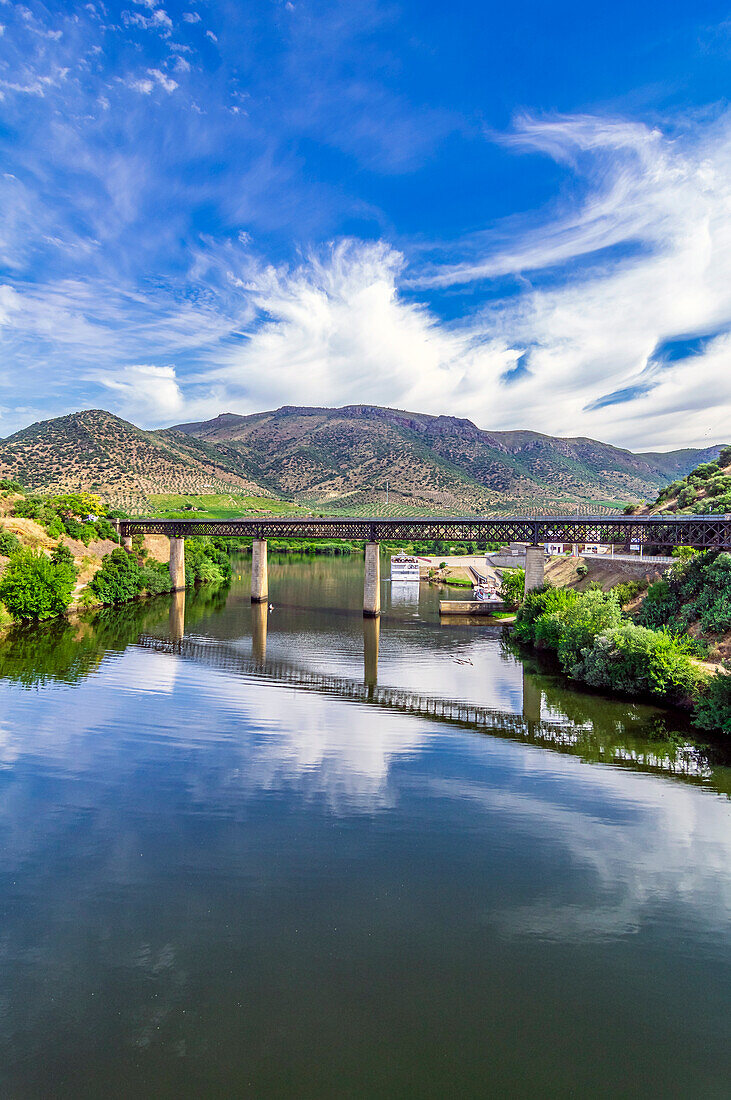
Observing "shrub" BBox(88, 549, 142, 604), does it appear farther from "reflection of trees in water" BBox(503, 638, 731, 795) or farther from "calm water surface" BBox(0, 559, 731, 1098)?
"reflection of trees in water" BBox(503, 638, 731, 795)

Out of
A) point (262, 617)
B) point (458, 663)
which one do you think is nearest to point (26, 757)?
point (458, 663)

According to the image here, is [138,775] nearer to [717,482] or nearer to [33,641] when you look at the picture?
[33,641]

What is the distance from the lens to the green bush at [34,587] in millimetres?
46156

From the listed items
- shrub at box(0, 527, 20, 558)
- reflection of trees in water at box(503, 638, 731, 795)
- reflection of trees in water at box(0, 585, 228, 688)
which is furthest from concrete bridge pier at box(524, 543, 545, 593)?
shrub at box(0, 527, 20, 558)

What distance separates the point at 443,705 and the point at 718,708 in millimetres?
12411

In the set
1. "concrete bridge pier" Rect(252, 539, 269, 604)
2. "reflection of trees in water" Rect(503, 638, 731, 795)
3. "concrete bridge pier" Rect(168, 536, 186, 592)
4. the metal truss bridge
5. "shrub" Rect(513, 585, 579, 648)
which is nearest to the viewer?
"reflection of trees in water" Rect(503, 638, 731, 795)

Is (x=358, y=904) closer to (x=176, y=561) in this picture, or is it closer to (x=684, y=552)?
(x=684, y=552)

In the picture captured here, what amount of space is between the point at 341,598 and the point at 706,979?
60.1 meters

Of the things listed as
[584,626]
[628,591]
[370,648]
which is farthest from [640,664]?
[370,648]

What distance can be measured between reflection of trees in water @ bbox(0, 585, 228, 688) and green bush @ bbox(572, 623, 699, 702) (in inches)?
1143

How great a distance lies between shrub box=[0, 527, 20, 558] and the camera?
50.2m

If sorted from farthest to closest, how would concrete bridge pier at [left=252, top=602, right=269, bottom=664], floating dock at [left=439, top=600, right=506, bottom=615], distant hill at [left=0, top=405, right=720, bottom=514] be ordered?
distant hill at [left=0, top=405, right=720, bottom=514] → floating dock at [left=439, top=600, right=506, bottom=615] → concrete bridge pier at [left=252, top=602, right=269, bottom=664]

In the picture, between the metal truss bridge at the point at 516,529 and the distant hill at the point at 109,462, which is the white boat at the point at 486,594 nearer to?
the metal truss bridge at the point at 516,529

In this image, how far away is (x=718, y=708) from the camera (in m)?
23.4
